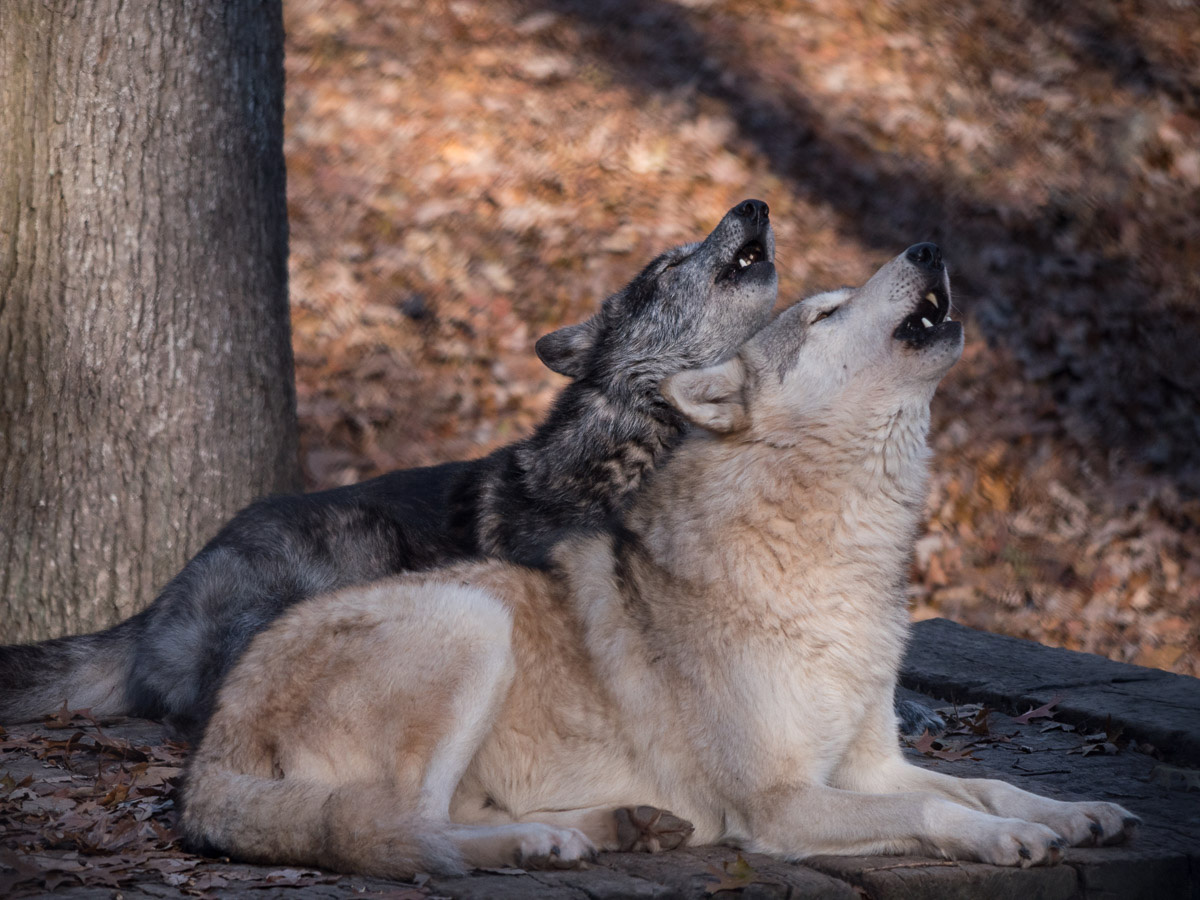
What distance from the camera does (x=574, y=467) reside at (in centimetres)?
549

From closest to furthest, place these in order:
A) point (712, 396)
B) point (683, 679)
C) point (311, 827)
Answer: point (311, 827)
point (683, 679)
point (712, 396)

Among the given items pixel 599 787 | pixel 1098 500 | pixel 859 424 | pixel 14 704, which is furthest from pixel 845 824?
pixel 1098 500

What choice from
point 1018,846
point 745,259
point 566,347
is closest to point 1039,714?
point 1018,846

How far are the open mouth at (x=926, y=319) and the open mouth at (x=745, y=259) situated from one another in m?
1.94

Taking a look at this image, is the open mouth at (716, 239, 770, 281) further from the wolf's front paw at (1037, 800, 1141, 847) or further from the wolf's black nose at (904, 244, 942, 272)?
the wolf's front paw at (1037, 800, 1141, 847)

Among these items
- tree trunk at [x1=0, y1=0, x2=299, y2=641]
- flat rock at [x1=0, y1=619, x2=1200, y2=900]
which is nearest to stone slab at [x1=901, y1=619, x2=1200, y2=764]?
flat rock at [x1=0, y1=619, x2=1200, y2=900]

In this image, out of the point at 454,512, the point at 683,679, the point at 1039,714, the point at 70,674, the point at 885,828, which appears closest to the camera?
the point at 885,828

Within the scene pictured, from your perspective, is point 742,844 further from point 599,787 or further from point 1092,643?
point 1092,643

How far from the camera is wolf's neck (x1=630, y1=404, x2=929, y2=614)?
377 cm

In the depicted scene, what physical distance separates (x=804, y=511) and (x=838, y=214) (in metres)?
7.63

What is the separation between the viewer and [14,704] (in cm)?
487

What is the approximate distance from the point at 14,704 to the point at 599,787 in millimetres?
2633

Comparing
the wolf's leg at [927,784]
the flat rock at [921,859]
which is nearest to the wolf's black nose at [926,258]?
the wolf's leg at [927,784]

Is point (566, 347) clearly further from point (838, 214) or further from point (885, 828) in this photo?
point (838, 214)
